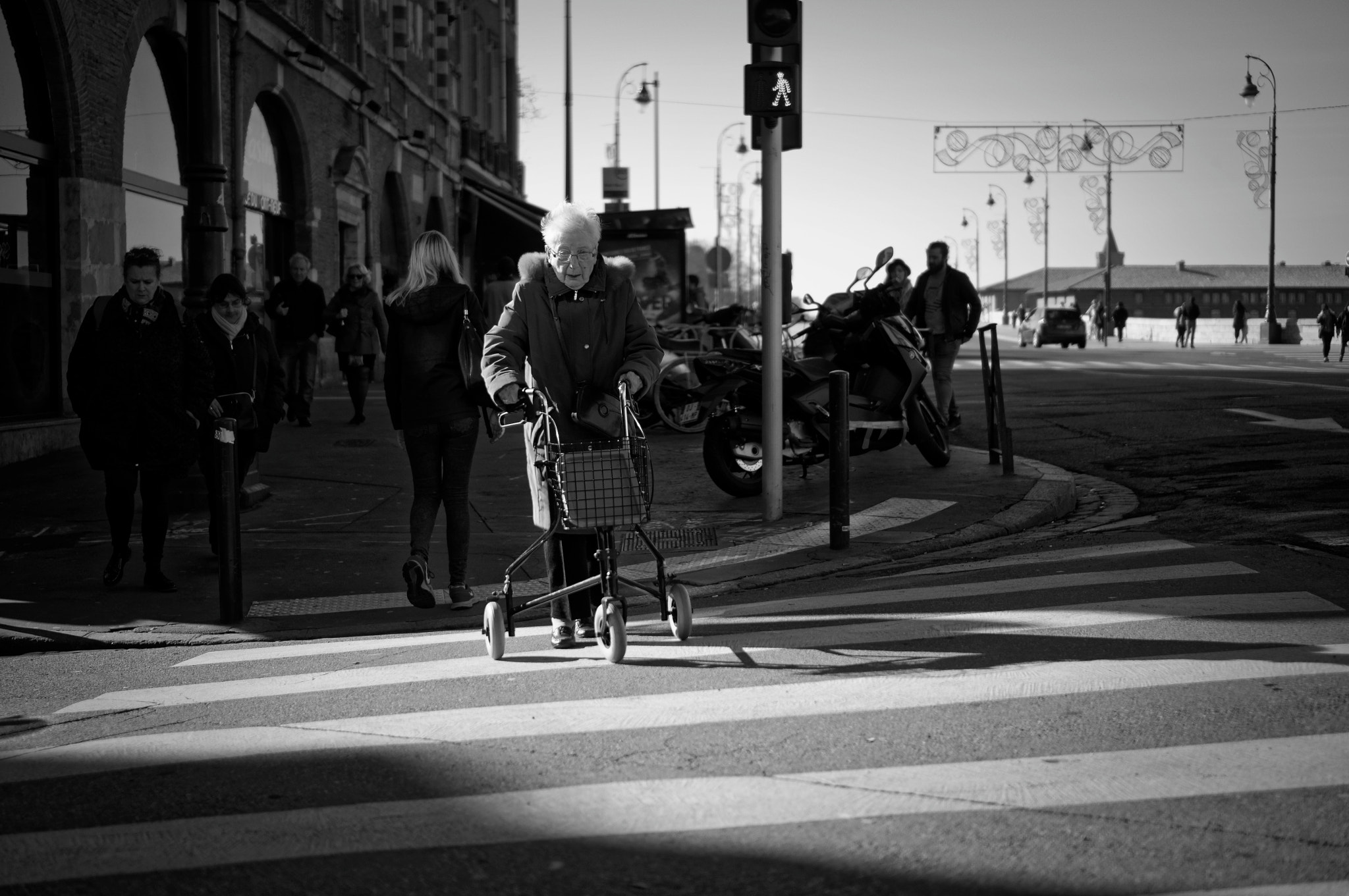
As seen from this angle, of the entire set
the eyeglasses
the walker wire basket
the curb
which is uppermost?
the eyeglasses

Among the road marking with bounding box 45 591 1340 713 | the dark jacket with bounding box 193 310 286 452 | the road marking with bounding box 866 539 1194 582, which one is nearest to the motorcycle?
the road marking with bounding box 866 539 1194 582

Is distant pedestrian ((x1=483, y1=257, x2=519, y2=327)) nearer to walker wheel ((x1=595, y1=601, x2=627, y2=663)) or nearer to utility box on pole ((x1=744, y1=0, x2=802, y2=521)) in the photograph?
utility box on pole ((x1=744, y1=0, x2=802, y2=521))

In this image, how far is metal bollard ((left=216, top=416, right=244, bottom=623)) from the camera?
7105 millimetres

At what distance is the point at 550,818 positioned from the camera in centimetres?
375

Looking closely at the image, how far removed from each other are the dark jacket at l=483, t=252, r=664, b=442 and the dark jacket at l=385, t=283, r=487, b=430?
4.42 feet

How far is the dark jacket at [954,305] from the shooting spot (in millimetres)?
14711

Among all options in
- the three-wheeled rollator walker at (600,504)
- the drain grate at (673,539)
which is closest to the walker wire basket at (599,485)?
the three-wheeled rollator walker at (600,504)

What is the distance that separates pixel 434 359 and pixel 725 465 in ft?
12.7

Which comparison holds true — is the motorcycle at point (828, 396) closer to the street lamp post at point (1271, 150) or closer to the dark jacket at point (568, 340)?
the dark jacket at point (568, 340)

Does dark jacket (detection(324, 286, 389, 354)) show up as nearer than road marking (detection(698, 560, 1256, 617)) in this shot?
No

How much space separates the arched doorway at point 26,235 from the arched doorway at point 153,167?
1581 millimetres

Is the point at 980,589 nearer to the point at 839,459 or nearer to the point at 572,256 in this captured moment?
the point at 839,459

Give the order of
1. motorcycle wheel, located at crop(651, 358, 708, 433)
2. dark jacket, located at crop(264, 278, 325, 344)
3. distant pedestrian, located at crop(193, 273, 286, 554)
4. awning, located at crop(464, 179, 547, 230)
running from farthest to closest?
awning, located at crop(464, 179, 547, 230), dark jacket, located at crop(264, 278, 325, 344), motorcycle wheel, located at crop(651, 358, 708, 433), distant pedestrian, located at crop(193, 273, 286, 554)

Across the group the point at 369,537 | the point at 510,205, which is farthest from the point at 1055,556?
the point at 510,205
